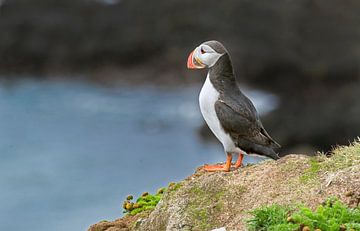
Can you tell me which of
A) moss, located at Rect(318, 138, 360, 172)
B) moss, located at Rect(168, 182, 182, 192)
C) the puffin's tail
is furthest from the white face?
moss, located at Rect(318, 138, 360, 172)

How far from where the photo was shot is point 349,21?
61.3 ft

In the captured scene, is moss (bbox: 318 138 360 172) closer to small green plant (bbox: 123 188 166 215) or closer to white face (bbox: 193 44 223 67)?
white face (bbox: 193 44 223 67)

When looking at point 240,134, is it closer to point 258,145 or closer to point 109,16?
point 258,145

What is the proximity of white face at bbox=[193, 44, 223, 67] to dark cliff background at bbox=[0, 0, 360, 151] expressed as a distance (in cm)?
903

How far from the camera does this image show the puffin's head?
7074 mm

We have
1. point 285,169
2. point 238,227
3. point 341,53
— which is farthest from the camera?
point 341,53

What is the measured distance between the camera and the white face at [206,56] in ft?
23.2

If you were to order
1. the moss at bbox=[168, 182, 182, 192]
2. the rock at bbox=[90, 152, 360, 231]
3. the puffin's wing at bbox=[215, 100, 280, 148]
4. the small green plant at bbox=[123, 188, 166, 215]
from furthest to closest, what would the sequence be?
the small green plant at bbox=[123, 188, 166, 215]
the moss at bbox=[168, 182, 182, 192]
the puffin's wing at bbox=[215, 100, 280, 148]
the rock at bbox=[90, 152, 360, 231]

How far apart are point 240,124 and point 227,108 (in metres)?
0.16

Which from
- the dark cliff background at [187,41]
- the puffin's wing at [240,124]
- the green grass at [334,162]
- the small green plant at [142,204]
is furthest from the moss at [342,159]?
the dark cliff background at [187,41]

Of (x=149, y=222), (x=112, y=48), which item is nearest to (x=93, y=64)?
(x=112, y=48)

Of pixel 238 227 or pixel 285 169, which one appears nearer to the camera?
pixel 238 227

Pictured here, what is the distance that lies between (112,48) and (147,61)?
872 mm

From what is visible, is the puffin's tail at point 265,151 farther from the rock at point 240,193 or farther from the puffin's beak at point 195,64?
the puffin's beak at point 195,64
